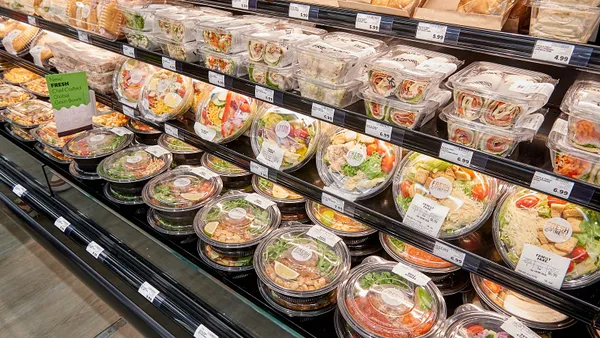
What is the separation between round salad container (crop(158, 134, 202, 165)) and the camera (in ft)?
8.04

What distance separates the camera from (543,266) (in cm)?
119

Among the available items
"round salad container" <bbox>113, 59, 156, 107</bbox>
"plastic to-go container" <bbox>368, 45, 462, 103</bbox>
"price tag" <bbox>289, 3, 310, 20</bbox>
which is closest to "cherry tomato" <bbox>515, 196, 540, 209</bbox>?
"plastic to-go container" <bbox>368, 45, 462, 103</bbox>

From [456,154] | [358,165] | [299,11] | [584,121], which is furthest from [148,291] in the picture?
[584,121]

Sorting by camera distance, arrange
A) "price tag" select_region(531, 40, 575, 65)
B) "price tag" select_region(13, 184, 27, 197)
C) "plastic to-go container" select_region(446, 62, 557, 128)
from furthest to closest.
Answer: "price tag" select_region(13, 184, 27, 197), "plastic to-go container" select_region(446, 62, 557, 128), "price tag" select_region(531, 40, 575, 65)

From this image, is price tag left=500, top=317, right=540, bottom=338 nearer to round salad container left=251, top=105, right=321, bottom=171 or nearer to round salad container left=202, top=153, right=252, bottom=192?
round salad container left=251, top=105, right=321, bottom=171

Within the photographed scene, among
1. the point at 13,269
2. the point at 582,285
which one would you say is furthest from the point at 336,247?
the point at 13,269

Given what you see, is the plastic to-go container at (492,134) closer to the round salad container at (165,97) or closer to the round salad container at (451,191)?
the round salad container at (451,191)

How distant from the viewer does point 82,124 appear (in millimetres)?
2350

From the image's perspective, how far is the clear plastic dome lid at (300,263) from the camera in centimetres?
158

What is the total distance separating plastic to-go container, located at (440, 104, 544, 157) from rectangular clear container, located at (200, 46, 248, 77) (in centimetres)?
86

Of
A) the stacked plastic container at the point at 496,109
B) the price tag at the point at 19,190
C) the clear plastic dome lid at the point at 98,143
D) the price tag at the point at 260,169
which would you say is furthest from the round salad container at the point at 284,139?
the price tag at the point at 19,190

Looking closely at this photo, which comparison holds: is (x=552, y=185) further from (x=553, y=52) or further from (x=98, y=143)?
(x=98, y=143)

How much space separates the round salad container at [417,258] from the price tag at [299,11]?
3.24 feet

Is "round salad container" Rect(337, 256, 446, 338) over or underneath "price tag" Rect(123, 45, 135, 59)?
underneath
